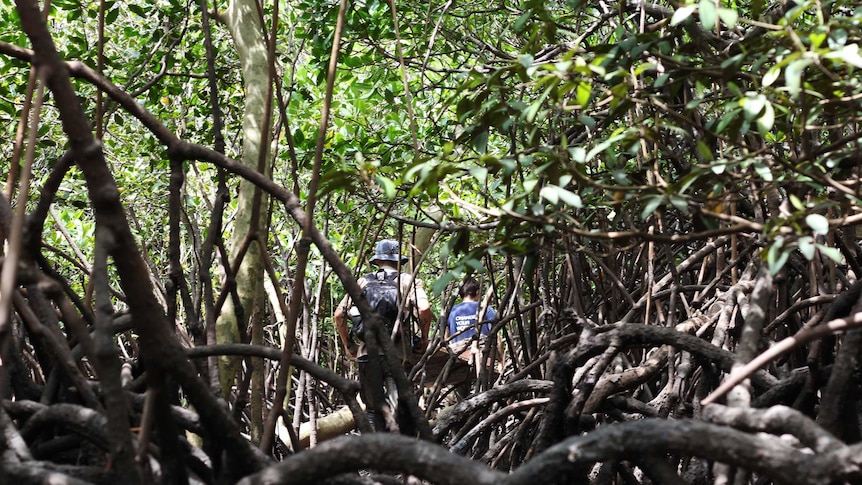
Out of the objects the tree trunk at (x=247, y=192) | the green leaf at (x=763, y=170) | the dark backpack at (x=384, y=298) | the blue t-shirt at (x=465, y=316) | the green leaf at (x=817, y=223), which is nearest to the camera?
the green leaf at (x=817, y=223)

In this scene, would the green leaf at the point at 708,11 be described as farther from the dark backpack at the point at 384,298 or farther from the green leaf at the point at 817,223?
the dark backpack at the point at 384,298

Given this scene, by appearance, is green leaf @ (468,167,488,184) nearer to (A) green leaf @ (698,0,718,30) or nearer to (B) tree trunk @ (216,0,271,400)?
(A) green leaf @ (698,0,718,30)

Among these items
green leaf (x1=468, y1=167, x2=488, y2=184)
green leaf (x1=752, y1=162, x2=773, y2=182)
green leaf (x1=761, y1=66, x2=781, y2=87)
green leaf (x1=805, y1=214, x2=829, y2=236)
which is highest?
green leaf (x1=468, y1=167, x2=488, y2=184)

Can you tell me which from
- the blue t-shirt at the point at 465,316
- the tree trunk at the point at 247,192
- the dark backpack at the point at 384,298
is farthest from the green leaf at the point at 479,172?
the blue t-shirt at the point at 465,316

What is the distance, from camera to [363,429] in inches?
59.7

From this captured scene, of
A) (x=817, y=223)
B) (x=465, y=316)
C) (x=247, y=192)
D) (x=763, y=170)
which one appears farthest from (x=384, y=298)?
(x=817, y=223)

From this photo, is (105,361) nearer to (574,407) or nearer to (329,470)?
(329,470)

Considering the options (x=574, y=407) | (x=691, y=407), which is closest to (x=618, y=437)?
(x=574, y=407)

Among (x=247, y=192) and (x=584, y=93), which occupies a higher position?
(x=247, y=192)

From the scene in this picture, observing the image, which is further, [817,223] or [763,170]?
[763,170]

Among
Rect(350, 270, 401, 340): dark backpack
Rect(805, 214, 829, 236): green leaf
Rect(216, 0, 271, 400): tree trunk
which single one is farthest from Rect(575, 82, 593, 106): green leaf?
Rect(350, 270, 401, 340): dark backpack

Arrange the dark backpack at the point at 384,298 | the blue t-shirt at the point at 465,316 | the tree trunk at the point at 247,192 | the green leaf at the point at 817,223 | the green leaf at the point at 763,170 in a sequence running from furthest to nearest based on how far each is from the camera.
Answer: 1. the blue t-shirt at the point at 465,316
2. the dark backpack at the point at 384,298
3. the tree trunk at the point at 247,192
4. the green leaf at the point at 763,170
5. the green leaf at the point at 817,223

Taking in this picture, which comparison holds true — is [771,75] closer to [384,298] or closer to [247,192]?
[247,192]

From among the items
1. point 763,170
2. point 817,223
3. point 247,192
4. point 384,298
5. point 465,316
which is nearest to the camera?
point 817,223
